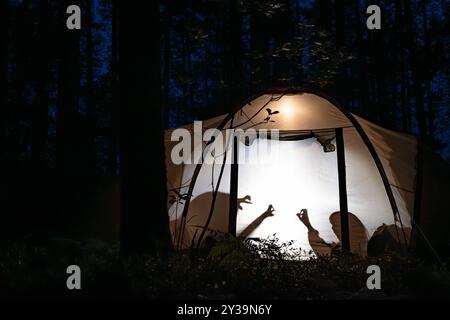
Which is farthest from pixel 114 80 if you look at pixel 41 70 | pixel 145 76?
pixel 145 76

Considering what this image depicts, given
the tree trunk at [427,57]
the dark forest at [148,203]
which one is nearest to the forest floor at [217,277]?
the dark forest at [148,203]

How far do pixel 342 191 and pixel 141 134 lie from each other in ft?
11.1

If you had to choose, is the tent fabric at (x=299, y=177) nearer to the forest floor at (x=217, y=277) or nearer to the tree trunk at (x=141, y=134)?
the forest floor at (x=217, y=277)

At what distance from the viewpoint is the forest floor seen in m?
5.25

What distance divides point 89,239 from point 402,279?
4857mm

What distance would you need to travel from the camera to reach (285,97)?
342 inches

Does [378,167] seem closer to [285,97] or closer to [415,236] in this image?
[415,236]

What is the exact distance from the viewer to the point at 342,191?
26.7 ft

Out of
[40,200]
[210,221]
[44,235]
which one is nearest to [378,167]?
[210,221]

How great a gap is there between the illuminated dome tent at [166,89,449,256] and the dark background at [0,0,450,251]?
0.60 metres

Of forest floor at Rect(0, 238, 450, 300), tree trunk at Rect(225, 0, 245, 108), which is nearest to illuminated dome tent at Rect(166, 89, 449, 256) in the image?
tree trunk at Rect(225, 0, 245, 108)

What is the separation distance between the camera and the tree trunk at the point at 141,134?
6.53 meters

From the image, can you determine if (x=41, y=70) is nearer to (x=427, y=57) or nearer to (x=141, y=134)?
(x=141, y=134)

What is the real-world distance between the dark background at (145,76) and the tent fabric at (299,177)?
0.57 m
